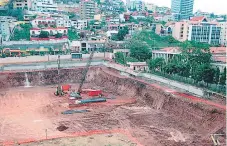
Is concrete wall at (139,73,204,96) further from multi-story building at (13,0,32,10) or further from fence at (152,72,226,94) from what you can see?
multi-story building at (13,0,32,10)

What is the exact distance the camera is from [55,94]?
4353 cm

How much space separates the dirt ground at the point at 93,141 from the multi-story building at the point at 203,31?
5151 cm

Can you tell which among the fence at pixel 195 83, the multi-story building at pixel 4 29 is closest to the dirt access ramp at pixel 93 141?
the fence at pixel 195 83

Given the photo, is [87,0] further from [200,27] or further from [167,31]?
[200,27]

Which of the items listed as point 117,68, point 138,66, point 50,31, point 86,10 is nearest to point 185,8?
point 86,10

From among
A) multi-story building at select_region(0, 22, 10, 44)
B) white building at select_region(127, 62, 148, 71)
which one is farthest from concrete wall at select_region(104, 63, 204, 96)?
multi-story building at select_region(0, 22, 10, 44)

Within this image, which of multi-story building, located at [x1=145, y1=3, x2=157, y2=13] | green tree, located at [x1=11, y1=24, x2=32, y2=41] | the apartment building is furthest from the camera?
multi-story building, located at [x1=145, y1=3, x2=157, y2=13]

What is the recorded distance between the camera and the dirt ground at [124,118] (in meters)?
27.1

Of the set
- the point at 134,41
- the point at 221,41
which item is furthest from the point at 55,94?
the point at 221,41

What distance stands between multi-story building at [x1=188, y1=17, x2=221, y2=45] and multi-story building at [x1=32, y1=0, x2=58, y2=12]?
54.8 metres

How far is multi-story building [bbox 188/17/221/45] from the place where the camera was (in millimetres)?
71562

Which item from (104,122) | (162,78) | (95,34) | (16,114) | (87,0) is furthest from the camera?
(87,0)

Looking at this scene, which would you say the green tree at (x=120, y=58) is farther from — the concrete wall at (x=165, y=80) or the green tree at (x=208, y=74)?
the green tree at (x=208, y=74)

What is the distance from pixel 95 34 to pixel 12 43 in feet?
80.1
